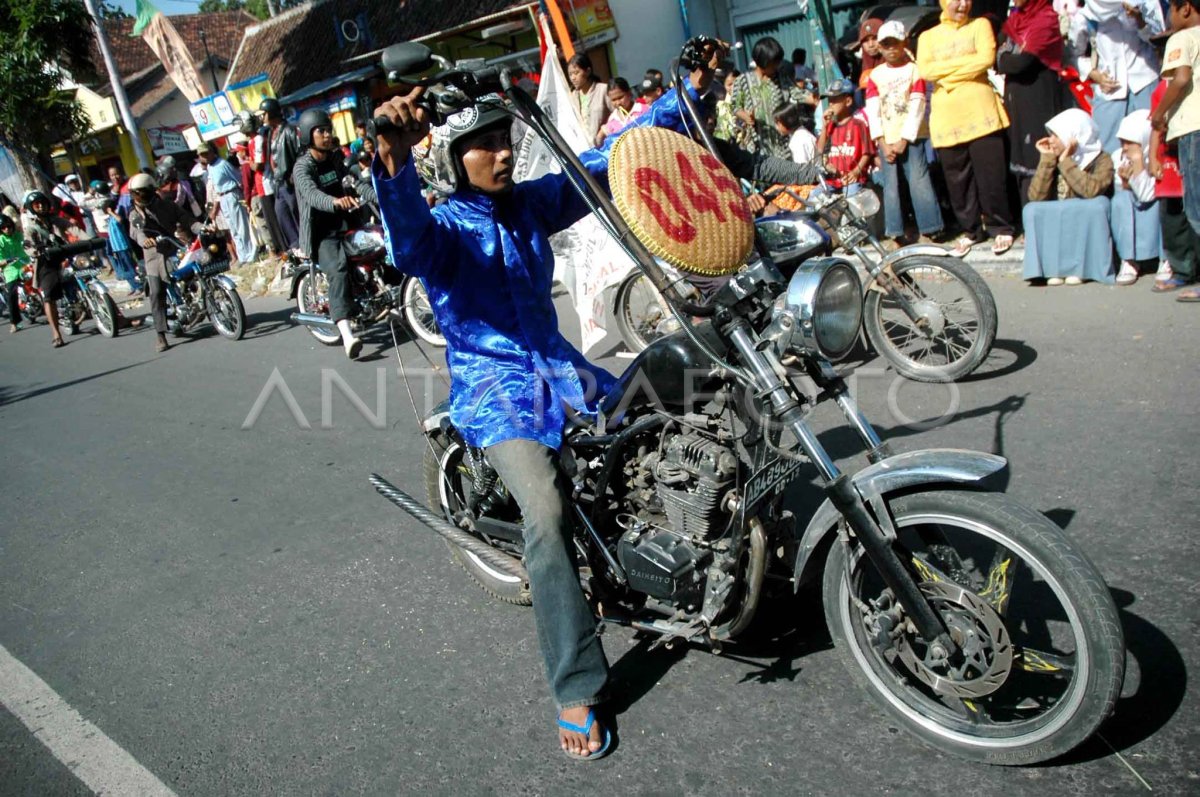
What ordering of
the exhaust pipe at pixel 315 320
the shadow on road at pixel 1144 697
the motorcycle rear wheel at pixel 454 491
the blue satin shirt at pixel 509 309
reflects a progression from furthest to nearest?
the exhaust pipe at pixel 315 320 < the motorcycle rear wheel at pixel 454 491 < the blue satin shirt at pixel 509 309 < the shadow on road at pixel 1144 697

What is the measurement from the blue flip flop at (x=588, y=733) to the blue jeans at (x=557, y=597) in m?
0.05

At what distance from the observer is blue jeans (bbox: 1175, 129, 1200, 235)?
570cm

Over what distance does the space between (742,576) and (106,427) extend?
6.68 metres

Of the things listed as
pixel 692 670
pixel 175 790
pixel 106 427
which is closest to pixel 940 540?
pixel 692 670

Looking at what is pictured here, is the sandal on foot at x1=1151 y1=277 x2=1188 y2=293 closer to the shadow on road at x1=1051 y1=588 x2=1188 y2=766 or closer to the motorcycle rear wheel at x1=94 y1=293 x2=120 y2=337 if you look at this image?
the shadow on road at x1=1051 y1=588 x2=1188 y2=766

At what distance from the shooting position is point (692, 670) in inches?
124

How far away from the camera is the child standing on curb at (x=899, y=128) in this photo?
790cm

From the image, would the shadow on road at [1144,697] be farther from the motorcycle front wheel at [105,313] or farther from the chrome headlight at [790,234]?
the motorcycle front wheel at [105,313]

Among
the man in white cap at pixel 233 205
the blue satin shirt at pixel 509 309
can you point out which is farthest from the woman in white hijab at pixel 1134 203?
the man in white cap at pixel 233 205

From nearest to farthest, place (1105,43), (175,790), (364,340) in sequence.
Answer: (175,790), (1105,43), (364,340)

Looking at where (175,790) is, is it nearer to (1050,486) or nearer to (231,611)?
(231,611)

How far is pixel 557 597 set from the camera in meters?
2.88

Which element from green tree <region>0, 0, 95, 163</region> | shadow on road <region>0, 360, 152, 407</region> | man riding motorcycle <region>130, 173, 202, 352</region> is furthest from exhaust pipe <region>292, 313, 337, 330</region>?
green tree <region>0, 0, 95, 163</region>

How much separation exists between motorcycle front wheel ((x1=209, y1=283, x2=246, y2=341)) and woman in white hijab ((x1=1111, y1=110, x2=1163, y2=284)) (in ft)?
28.1
